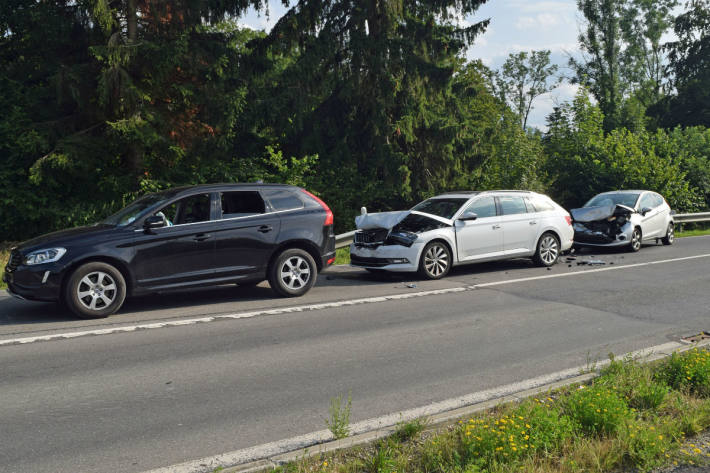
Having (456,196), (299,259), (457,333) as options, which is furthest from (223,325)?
(456,196)

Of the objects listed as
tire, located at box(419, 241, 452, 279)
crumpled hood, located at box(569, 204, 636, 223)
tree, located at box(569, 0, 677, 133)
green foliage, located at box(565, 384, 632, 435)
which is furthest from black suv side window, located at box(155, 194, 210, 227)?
tree, located at box(569, 0, 677, 133)

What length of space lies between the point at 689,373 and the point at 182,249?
21.7 ft

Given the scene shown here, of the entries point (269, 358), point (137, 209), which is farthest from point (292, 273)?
point (269, 358)

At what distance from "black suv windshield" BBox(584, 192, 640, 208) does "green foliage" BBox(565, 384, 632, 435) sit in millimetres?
14542

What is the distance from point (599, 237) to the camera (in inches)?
652

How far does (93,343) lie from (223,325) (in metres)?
1.59

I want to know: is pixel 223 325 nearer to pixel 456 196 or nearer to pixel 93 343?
pixel 93 343

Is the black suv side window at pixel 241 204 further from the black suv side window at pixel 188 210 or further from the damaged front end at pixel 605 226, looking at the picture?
the damaged front end at pixel 605 226

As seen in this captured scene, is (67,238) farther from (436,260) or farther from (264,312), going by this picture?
(436,260)

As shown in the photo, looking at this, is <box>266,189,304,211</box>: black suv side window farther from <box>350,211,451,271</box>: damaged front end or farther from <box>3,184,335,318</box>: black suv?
<box>350,211,451,271</box>: damaged front end

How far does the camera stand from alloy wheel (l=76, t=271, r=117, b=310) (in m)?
8.07

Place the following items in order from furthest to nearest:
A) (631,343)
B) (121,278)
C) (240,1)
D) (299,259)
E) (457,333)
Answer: (240,1) → (299,259) → (121,278) → (457,333) → (631,343)

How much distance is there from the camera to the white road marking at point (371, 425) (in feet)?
12.7

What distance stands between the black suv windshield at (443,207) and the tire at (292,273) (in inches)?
148
